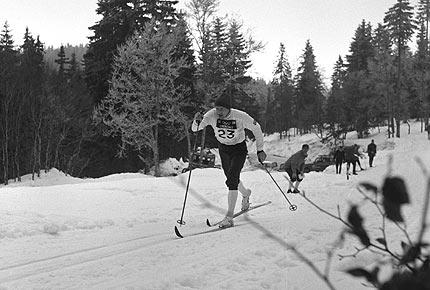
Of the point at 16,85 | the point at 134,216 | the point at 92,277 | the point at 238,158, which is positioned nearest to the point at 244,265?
the point at 92,277

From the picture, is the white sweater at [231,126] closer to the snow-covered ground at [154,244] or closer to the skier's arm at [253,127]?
the skier's arm at [253,127]

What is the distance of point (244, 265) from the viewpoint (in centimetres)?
462

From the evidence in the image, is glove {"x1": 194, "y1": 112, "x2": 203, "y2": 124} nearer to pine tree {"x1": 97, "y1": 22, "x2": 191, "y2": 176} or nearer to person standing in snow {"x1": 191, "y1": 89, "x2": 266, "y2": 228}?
person standing in snow {"x1": 191, "y1": 89, "x2": 266, "y2": 228}

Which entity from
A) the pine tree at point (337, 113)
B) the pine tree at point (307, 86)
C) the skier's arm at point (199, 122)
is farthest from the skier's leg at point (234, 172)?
the pine tree at point (307, 86)

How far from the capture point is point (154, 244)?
5762 mm

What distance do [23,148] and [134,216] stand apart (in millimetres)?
28073

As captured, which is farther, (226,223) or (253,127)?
(253,127)

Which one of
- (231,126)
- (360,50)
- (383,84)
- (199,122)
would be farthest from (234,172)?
(360,50)

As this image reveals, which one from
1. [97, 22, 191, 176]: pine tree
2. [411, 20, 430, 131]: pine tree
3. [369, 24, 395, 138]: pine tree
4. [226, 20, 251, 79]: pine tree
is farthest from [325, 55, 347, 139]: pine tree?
[97, 22, 191, 176]: pine tree

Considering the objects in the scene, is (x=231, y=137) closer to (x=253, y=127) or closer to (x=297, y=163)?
(x=253, y=127)

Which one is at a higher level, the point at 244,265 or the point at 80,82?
the point at 80,82

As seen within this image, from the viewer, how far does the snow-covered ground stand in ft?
13.5

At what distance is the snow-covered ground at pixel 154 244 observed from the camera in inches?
162

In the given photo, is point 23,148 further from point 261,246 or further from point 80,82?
point 261,246
